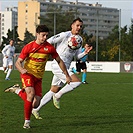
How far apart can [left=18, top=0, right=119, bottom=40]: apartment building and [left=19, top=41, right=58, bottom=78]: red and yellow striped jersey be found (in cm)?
10822

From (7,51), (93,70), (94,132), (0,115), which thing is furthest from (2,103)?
(93,70)

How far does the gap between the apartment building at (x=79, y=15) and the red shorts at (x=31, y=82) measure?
10818 centimetres

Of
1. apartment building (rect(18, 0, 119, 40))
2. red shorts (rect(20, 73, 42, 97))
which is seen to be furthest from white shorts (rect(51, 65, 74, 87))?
apartment building (rect(18, 0, 119, 40))

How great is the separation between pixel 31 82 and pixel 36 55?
48 centimetres

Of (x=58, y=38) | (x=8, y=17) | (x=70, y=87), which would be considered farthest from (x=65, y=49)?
(x=8, y=17)

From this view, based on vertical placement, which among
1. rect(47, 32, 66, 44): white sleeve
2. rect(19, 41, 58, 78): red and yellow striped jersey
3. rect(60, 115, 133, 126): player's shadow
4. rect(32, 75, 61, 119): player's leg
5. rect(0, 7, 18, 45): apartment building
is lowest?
rect(60, 115, 133, 126): player's shadow

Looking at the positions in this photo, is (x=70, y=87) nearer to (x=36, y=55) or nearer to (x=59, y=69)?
(x=59, y=69)

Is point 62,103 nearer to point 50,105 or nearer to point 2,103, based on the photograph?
point 50,105

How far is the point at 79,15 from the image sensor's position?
126 meters

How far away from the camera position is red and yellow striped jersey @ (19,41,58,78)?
9156mm

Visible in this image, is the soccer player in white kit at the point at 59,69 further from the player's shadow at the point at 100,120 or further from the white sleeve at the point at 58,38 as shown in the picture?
the player's shadow at the point at 100,120

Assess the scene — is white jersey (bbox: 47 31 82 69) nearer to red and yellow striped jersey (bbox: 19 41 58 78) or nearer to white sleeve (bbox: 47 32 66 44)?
white sleeve (bbox: 47 32 66 44)

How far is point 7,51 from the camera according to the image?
2733cm

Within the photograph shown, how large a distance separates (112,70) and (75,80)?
34770 mm
